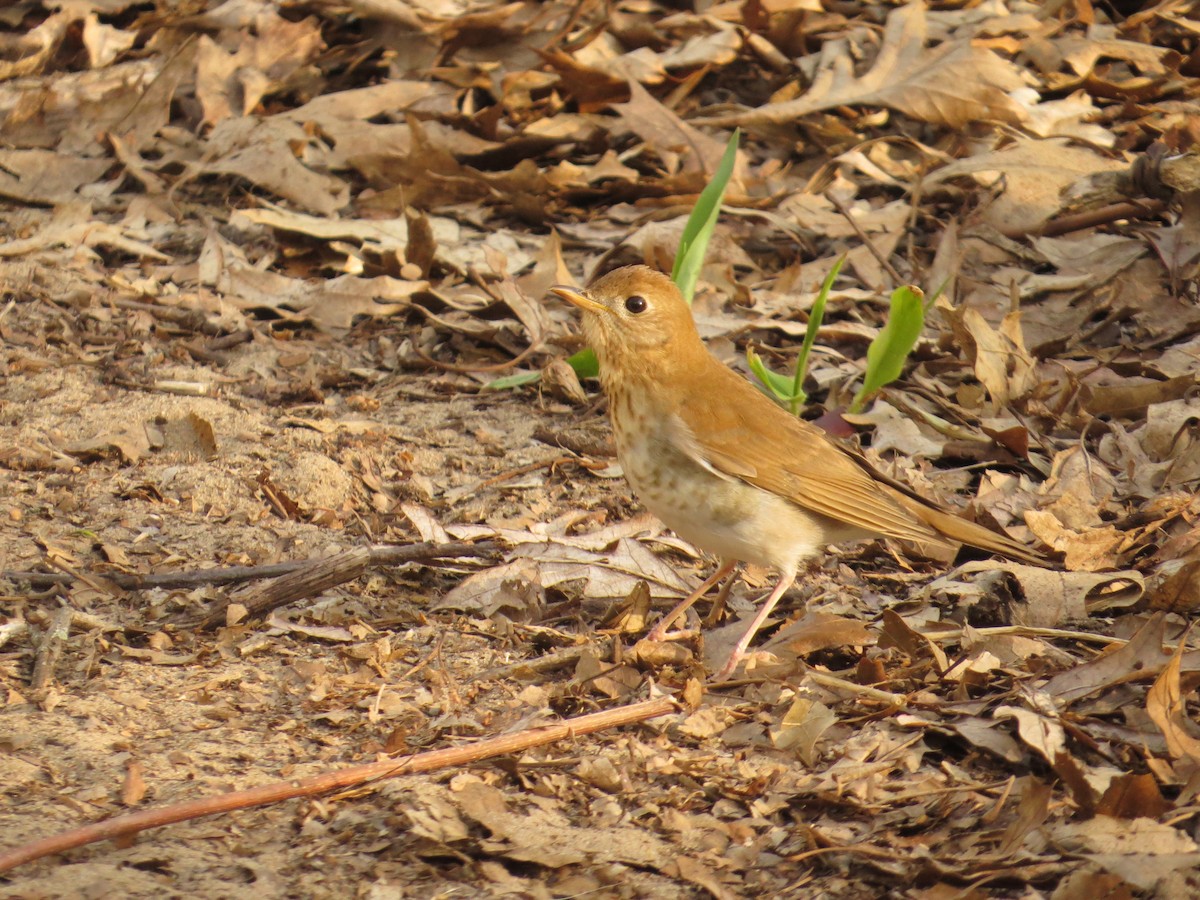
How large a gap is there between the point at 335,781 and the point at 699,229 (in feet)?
10.5

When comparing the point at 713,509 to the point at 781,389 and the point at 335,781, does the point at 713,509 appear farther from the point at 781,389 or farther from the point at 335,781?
the point at 335,781

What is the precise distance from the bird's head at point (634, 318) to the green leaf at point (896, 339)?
0.83 meters

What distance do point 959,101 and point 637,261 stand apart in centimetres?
201

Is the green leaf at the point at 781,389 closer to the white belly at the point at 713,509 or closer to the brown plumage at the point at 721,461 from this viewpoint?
the brown plumage at the point at 721,461

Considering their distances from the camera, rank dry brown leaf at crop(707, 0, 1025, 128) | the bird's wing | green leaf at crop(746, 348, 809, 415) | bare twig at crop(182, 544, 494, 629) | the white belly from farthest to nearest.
A: dry brown leaf at crop(707, 0, 1025, 128), green leaf at crop(746, 348, 809, 415), the bird's wing, the white belly, bare twig at crop(182, 544, 494, 629)

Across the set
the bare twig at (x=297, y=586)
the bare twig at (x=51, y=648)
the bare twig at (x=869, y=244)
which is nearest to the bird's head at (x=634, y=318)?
the bare twig at (x=297, y=586)

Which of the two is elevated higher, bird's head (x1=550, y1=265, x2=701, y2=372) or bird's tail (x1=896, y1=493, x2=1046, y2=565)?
bird's head (x1=550, y1=265, x2=701, y2=372)

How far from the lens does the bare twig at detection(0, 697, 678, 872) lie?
2895 millimetres

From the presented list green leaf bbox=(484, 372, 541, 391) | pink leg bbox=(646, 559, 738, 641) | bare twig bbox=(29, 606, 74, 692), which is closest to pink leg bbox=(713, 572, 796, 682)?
pink leg bbox=(646, 559, 738, 641)

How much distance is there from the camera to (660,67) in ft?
25.4

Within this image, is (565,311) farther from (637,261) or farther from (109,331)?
(109,331)

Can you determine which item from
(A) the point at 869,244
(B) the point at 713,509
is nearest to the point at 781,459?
(B) the point at 713,509

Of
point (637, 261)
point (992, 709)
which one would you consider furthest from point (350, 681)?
point (637, 261)

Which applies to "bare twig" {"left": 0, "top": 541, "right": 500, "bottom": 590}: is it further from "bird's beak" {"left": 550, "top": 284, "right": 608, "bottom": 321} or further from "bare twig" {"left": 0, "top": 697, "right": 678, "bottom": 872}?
A: "bare twig" {"left": 0, "top": 697, "right": 678, "bottom": 872}
